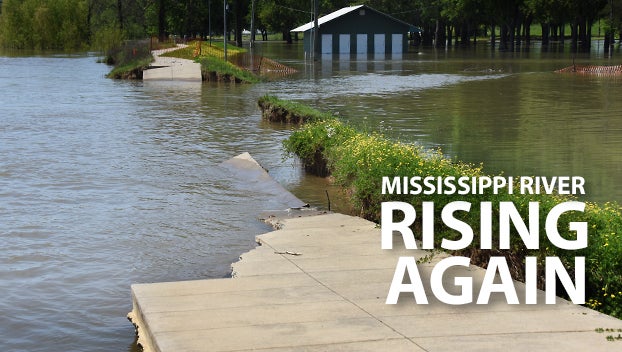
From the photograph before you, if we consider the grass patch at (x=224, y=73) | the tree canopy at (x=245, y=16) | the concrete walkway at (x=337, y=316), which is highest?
the tree canopy at (x=245, y=16)

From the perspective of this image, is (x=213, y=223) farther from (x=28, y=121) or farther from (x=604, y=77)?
(x=604, y=77)

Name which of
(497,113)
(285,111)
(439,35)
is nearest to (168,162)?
(285,111)

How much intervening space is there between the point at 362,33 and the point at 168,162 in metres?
73.7

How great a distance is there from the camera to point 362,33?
305ft

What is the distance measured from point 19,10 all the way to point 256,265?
104 meters

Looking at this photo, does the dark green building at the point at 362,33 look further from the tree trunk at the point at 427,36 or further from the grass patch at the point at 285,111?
the grass patch at the point at 285,111

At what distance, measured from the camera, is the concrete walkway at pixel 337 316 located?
24.6ft

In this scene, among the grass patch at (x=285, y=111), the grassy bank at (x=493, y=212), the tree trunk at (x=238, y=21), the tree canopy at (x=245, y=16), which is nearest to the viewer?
the grassy bank at (x=493, y=212)

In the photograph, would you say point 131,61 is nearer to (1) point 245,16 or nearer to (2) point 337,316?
(2) point 337,316

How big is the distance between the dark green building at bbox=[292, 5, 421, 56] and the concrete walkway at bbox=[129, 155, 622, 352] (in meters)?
83.2

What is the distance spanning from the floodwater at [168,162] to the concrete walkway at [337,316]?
3.65 feet

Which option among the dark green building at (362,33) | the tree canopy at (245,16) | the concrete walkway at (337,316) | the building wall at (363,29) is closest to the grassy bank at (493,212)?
the concrete walkway at (337,316)

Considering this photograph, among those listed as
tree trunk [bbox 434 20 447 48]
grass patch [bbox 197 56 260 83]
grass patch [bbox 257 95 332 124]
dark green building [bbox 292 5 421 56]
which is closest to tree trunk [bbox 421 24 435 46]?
tree trunk [bbox 434 20 447 48]

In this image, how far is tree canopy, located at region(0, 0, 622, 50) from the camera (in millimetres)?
90875
